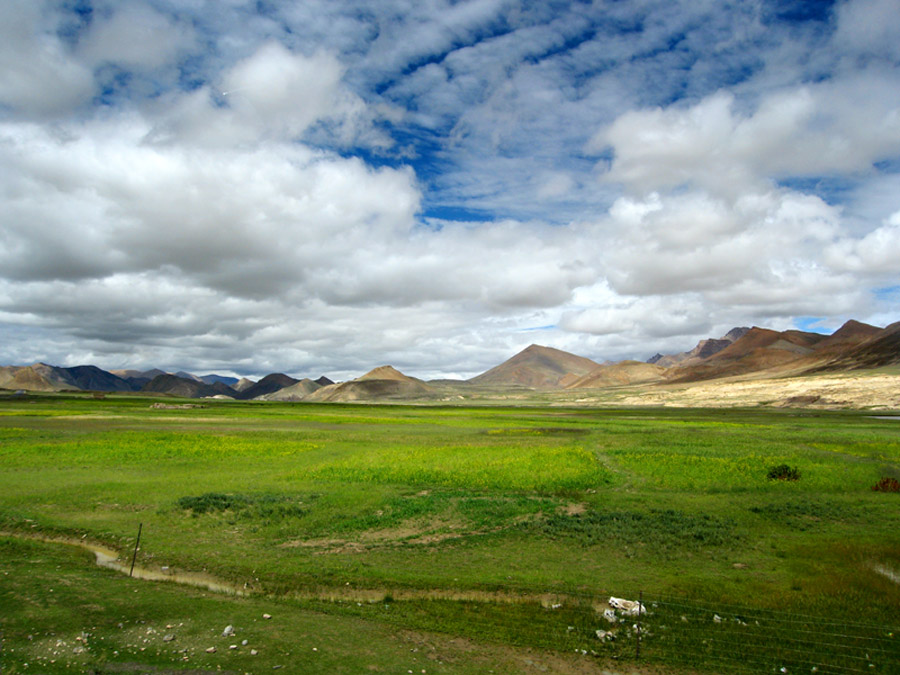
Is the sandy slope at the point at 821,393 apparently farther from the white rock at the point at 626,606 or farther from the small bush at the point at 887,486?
the white rock at the point at 626,606

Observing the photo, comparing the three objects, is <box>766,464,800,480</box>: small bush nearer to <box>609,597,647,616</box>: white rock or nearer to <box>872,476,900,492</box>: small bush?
<box>872,476,900,492</box>: small bush

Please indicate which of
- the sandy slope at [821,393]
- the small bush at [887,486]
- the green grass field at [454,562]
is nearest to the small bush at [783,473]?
the green grass field at [454,562]

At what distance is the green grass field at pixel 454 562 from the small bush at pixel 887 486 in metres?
0.68

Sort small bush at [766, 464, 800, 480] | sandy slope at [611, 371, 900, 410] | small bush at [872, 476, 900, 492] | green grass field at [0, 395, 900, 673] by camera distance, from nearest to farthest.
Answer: green grass field at [0, 395, 900, 673], small bush at [872, 476, 900, 492], small bush at [766, 464, 800, 480], sandy slope at [611, 371, 900, 410]

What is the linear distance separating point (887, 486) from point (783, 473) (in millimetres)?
5732

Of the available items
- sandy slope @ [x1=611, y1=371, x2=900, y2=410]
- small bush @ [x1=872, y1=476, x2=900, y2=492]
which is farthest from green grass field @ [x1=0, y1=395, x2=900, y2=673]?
sandy slope @ [x1=611, y1=371, x2=900, y2=410]

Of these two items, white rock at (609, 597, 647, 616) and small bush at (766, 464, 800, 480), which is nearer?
white rock at (609, 597, 647, 616)

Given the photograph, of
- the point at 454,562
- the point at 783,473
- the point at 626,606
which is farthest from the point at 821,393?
the point at 626,606

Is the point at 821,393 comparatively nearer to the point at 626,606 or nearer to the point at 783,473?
the point at 783,473

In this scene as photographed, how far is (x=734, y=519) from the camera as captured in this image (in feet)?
87.1

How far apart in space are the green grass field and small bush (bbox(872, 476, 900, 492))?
2.22 feet

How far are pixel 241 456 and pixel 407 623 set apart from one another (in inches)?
1488

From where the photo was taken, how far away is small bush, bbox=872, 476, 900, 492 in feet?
107

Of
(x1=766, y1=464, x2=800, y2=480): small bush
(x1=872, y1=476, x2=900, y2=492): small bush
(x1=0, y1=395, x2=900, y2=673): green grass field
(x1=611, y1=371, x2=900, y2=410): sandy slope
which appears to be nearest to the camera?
(x1=0, y1=395, x2=900, y2=673): green grass field
